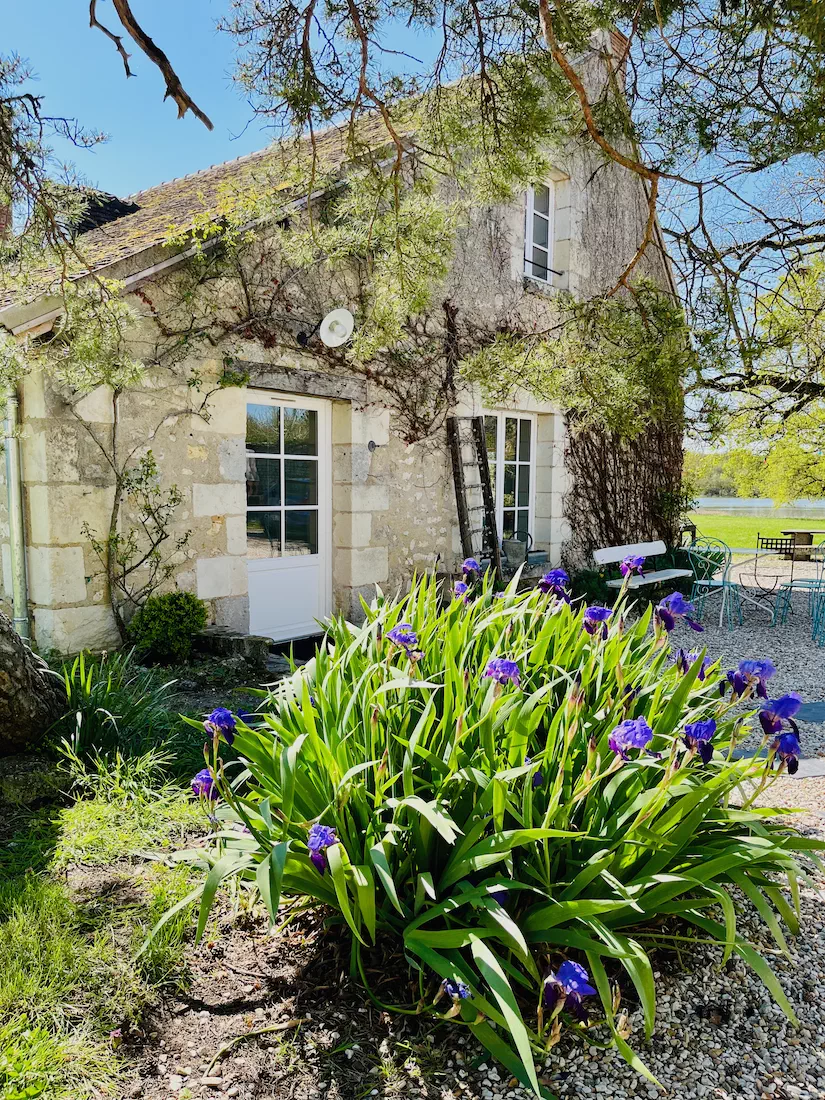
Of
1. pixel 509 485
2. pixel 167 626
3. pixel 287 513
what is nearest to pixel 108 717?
pixel 167 626

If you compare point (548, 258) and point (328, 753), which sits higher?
point (548, 258)

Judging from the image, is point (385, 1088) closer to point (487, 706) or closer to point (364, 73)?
point (487, 706)

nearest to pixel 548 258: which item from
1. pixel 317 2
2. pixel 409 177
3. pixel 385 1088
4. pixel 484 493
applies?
pixel 409 177

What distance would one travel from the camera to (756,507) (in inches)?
1452

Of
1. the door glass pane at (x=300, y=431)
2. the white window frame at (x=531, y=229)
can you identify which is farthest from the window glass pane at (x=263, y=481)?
the white window frame at (x=531, y=229)

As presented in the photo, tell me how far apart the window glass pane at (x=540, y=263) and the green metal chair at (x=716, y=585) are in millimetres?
3726

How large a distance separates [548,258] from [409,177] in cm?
266

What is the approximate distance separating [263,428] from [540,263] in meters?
4.50

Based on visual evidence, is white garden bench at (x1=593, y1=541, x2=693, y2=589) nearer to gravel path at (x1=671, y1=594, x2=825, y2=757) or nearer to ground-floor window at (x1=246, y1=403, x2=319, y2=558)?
gravel path at (x1=671, y1=594, x2=825, y2=757)

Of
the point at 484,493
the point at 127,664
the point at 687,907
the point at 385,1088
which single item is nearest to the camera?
the point at 385,1088

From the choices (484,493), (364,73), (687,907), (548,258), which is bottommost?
(687,907)

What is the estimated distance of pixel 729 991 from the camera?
199 cm

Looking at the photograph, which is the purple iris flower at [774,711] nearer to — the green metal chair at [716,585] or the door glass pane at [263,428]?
the door glass pane at [263,428]

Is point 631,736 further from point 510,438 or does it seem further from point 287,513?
point 510,438
